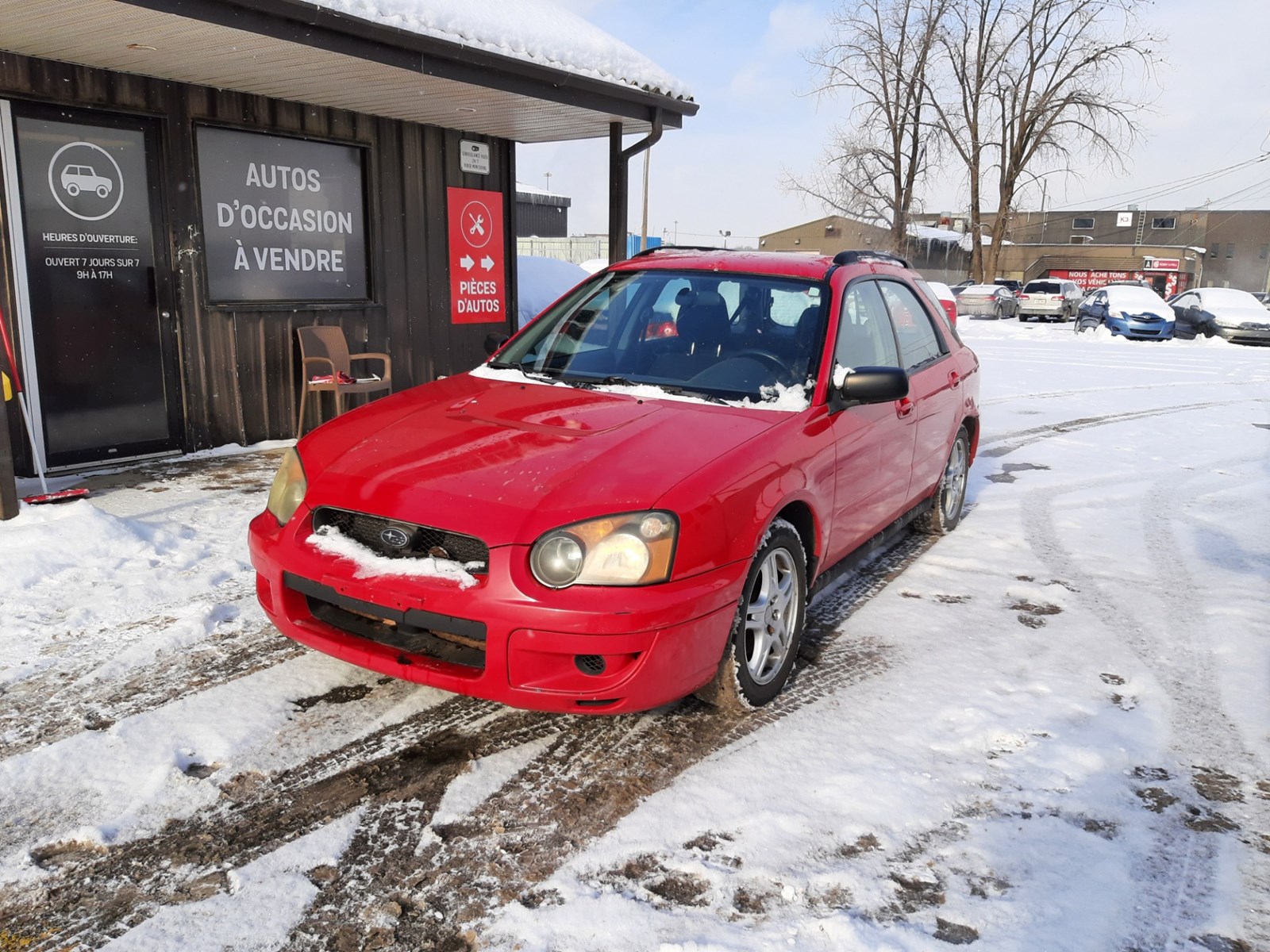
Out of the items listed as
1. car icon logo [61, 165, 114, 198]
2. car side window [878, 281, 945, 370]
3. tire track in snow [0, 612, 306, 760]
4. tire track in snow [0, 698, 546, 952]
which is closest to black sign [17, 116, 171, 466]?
car icon logo [61, 165, 114, 198]

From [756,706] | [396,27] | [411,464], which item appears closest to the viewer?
[411,464]

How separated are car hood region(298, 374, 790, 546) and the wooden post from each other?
2.33m

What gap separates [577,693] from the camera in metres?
2.79

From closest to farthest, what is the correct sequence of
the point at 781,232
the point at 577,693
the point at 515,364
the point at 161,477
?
the point at 577,693 → the point at 515,364 → the point at 161,477 → the point at 781,232

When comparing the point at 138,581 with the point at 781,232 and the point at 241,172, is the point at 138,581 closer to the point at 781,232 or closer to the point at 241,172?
the point at 241,172

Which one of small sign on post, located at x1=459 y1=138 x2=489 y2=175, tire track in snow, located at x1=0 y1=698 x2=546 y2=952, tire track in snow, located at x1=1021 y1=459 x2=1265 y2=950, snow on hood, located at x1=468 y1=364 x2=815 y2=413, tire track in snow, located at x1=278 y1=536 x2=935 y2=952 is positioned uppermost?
small sign on post, located at x1=459 y1=138 x2=489 y2=175

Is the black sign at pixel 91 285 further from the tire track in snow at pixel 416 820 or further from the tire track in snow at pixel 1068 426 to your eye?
the tire track in snow at pixel 1068 426

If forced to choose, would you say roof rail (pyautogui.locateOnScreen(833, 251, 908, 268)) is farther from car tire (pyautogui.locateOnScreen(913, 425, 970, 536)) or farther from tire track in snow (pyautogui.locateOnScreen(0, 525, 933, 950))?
tire track in snow (pyautogui.locateOnScreen(0, 525, 933, 950))

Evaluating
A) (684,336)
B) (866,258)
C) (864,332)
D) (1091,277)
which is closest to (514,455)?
(684,336)

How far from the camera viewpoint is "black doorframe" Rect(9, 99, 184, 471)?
6.32m

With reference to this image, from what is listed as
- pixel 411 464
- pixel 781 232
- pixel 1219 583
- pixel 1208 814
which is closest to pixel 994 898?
pixel 1208 814

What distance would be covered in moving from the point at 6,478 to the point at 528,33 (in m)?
4.68

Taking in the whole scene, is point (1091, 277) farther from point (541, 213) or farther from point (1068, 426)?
point (1068, 426)

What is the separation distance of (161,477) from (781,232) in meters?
74.0
